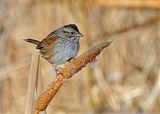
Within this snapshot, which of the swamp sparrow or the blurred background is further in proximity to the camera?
the blurred background

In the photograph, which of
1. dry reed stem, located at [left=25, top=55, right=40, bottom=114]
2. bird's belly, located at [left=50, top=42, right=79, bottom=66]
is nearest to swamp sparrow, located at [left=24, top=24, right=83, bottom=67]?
bird's belly, located at [left=50, top=42, right=79, bottom=66]

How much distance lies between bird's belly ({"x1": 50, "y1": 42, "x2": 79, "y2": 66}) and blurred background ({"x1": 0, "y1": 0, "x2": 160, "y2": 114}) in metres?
1.46

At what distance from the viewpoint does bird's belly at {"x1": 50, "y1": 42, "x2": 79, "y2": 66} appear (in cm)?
188

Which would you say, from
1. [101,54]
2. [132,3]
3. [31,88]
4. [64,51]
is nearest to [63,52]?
[64,51]

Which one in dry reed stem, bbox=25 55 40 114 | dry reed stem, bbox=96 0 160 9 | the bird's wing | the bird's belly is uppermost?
dry reed stem, bbox=96 0 160 9

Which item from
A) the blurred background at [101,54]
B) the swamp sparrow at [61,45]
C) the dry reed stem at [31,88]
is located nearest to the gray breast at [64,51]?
the swamp sparrow at [61,45]

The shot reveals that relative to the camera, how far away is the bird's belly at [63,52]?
1.88 meters

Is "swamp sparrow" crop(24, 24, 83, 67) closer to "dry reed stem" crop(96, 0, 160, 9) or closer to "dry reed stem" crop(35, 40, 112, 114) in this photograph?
"dry reed stem" crop(35, 40, 112, 114)

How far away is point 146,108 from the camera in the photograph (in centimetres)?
374

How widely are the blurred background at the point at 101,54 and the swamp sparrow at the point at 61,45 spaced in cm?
139

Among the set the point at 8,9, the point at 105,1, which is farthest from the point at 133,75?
the point at 8,9

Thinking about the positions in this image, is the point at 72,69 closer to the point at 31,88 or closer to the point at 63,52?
the point at 31,88

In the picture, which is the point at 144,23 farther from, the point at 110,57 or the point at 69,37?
the point at 69,37

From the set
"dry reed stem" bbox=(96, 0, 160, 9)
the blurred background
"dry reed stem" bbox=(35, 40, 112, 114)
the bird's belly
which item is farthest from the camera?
the blurred background
